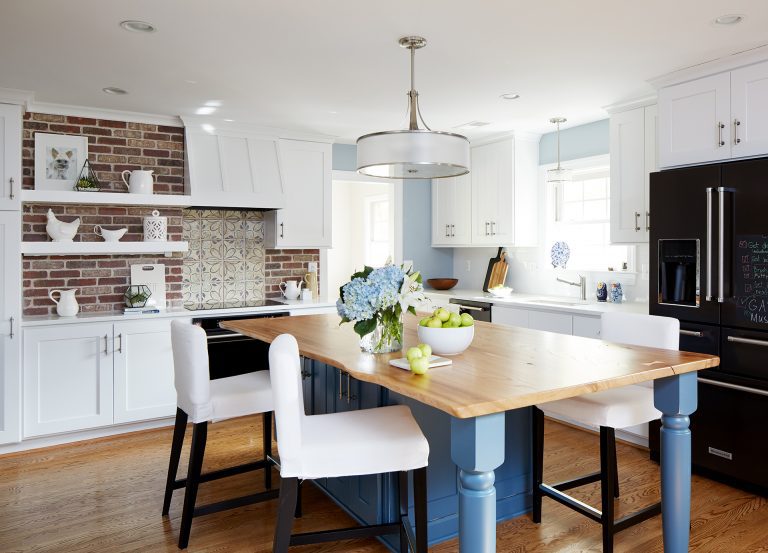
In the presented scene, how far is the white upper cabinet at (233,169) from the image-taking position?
4.73 m

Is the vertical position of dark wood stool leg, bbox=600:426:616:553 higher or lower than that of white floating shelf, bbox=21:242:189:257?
lower

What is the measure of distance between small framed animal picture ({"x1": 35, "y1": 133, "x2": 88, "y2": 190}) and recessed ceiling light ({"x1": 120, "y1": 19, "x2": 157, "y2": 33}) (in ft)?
6.26

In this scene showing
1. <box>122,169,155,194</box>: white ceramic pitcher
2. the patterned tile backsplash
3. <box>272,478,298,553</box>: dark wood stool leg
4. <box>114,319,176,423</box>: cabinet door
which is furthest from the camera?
the patterned tile backsplash

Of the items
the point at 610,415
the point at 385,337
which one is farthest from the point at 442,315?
the point at 610,415

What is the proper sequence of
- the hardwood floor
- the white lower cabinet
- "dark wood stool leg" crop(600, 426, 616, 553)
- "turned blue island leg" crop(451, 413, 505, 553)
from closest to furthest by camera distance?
"turned blue island leg" crop(451, 413, 505, 553) → "dark wood stool leg" crop(600, 426, 616, 553) → the hardwood floor → the white lower cabinet

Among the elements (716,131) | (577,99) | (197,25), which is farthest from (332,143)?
(716,131)

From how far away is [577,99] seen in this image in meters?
4.15

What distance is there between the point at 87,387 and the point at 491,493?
337 centimetres

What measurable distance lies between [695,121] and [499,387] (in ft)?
8.33

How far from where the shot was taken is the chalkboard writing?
10.1 ft

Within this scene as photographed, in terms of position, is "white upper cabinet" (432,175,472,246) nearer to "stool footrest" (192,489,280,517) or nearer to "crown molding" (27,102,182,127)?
"crown molding" (27,102,182,127)

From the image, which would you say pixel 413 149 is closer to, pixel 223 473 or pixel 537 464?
pixel 537 464

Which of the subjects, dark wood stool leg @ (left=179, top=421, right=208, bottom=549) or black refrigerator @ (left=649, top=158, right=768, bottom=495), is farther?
black refrigerator @ (left=649, top=158, right=768, bottom=495)

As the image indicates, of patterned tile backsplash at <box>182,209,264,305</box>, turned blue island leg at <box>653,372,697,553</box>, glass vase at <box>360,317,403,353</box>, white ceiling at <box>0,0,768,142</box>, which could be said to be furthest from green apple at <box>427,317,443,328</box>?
patterned tile backsplash at <box>182,209,264,305</box>
